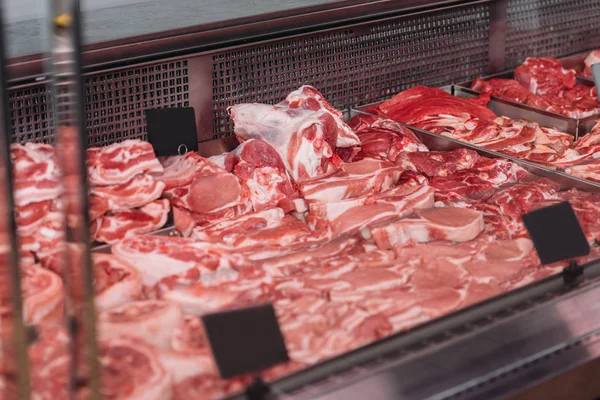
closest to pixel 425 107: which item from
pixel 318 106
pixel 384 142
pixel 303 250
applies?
pixel 384 142

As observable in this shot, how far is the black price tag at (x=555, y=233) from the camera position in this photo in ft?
7.22

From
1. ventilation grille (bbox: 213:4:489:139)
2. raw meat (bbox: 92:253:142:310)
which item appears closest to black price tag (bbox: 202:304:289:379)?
raw meat (bbox: 92:253:142:310)

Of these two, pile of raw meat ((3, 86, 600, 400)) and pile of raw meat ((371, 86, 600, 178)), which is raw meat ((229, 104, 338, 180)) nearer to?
pile of raw meat ((3, 86, 600, 400))

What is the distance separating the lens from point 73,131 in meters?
1.29

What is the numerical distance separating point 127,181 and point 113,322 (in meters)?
0.77

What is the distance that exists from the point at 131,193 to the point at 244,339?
99 centimetres

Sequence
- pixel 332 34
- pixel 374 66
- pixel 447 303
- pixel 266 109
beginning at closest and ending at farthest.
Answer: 1. pixel 447 303
2. pixel 266 109
3. pixel 332 34
4. pixel 374 66

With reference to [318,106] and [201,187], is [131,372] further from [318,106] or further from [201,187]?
[318,106]

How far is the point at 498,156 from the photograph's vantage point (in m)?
3.27

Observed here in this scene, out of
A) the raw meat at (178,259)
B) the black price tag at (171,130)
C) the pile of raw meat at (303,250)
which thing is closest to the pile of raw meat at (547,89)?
the pile of raw meat at (303,250)

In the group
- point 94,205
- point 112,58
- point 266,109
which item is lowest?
point 94,205

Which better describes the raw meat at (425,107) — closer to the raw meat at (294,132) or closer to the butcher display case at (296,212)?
the butcher display case at (296,212)

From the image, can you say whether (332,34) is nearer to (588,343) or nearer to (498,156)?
(498,156)

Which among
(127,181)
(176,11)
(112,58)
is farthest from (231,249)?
(176,11)
